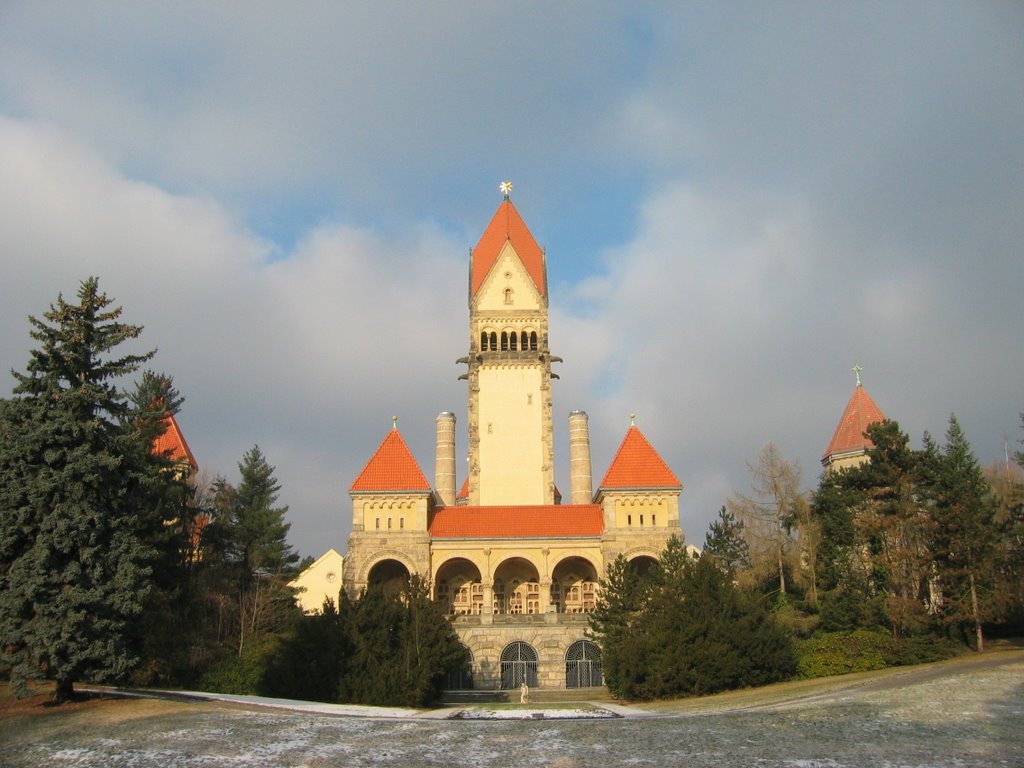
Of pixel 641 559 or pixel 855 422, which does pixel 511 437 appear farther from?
pixel 855 422

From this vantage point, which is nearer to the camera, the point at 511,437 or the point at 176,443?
the point at 176,443

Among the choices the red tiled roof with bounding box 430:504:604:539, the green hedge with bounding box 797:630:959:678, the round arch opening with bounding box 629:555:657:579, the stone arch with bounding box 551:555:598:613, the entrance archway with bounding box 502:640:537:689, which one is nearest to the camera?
the green hedge with bounding box 797:630:959:678

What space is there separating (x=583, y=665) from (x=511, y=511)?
30.9 ft

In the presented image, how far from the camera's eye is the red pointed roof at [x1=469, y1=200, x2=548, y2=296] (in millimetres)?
56500

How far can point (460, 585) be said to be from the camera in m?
46.9

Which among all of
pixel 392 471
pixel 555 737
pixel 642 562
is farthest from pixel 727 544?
pixel 555 737

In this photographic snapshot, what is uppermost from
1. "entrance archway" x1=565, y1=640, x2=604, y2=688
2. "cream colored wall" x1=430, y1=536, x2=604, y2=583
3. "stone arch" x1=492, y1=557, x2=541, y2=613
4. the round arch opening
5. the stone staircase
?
"cream colored wall" x1=430, y1=536, x2=604, y2=583

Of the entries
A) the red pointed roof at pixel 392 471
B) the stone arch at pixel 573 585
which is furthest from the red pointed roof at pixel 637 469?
the red pointed roof at pixel 392 471

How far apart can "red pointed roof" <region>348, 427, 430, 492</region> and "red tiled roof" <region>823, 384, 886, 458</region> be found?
25.1 metres

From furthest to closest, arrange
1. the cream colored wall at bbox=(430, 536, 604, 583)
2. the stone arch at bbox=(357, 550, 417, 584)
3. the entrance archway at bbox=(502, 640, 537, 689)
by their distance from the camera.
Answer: the cream colored wall at bbox=(430, 536, 604, 583), the stone arch at bbox=(357, 550, 417, 584), the entrance archway at bbox=(502, 640, 537, 689)

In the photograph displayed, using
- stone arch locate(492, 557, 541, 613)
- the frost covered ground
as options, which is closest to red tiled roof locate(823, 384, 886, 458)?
stone arch locate(492, 557, 541, 613)

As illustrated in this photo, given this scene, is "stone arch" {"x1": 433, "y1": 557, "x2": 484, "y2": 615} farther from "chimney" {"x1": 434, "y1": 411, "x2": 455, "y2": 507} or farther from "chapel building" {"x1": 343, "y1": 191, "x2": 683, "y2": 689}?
"chimney" {"x1": 434, "y1": 411, "x2": 455, "y2": 507}

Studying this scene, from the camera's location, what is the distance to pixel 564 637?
40188mm

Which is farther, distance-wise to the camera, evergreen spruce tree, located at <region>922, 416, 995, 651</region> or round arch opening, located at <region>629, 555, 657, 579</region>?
round arch opening, located at <region>629, 555, 657, 579</region>
